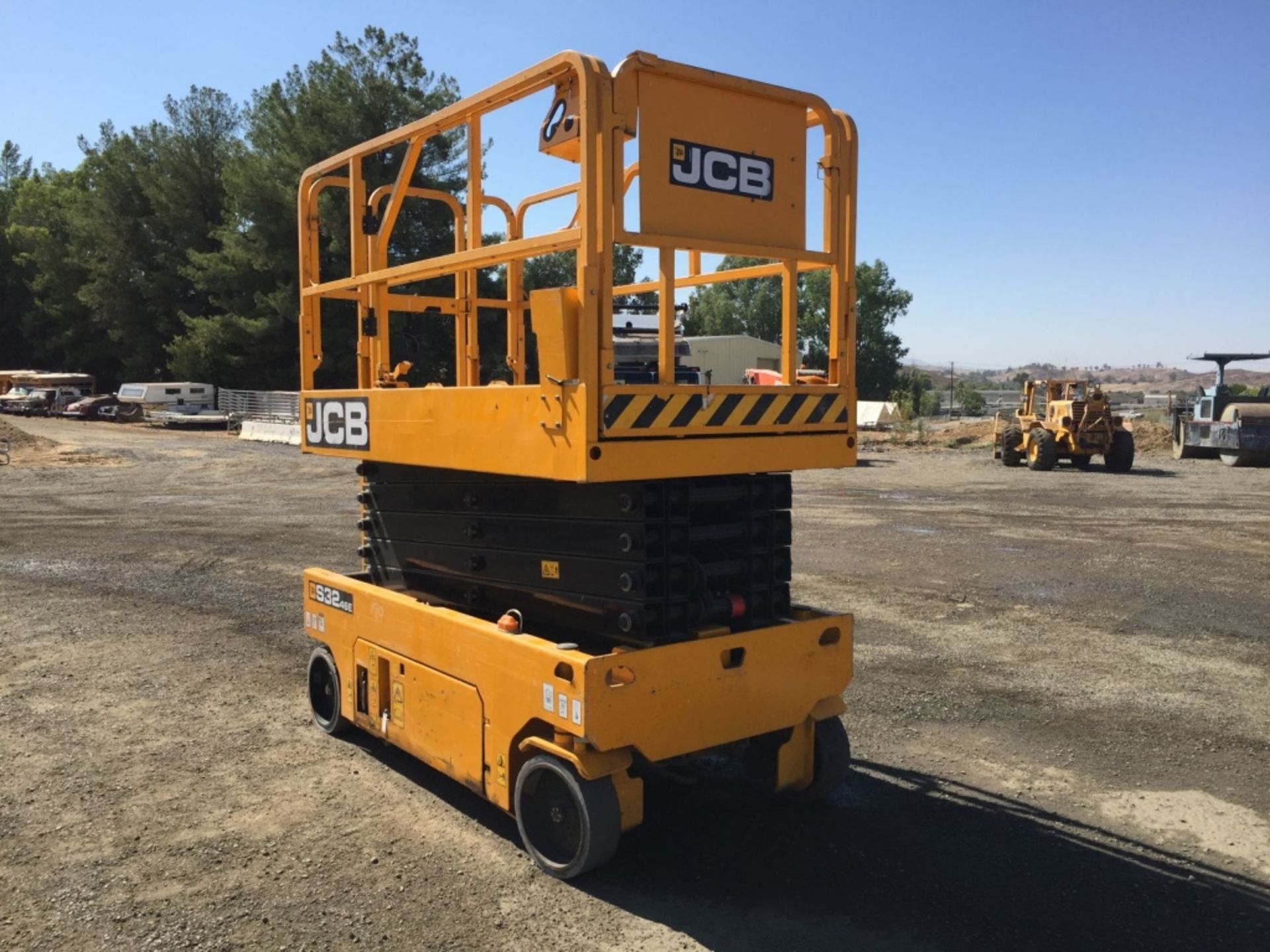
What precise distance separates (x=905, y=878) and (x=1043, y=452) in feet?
71.6

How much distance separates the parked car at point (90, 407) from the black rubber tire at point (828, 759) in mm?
41911

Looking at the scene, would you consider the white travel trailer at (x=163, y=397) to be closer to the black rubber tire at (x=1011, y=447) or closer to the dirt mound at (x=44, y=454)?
the dirt mound at (x=44, y=454)

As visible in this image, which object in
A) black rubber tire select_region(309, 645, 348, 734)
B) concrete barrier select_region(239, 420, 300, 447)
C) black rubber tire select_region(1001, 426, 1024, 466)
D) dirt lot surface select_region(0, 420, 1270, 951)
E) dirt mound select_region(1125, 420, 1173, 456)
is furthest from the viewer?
concrete barrier select_region(239, 420, 300, 447)

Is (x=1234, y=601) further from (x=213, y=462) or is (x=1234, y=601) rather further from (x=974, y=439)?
(x=974, y=439)

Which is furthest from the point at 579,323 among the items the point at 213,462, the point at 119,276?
the point at 119,276

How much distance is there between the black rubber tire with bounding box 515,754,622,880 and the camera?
154 inches

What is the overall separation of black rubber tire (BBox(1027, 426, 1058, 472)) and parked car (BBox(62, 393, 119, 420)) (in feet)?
113

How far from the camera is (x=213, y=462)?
24.4 meters

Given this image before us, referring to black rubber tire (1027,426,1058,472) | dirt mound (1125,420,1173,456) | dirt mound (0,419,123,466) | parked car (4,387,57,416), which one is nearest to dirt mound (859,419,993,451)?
dirt mound (1125,420,1173,456)

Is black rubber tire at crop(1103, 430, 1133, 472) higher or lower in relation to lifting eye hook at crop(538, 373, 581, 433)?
lower

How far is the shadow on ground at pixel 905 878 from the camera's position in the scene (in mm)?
3676

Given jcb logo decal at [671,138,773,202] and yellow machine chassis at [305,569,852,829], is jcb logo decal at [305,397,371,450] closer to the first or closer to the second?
yellow machine chassis at [305,569,852,829]

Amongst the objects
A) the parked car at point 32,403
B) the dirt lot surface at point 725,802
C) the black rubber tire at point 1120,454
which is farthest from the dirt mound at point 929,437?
the parked car at point 32,403

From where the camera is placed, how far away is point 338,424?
5.33 metres
